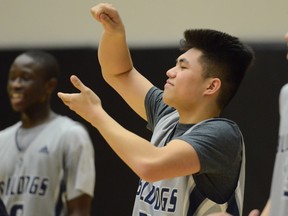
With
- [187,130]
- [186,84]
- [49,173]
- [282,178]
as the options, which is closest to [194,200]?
[187,130]

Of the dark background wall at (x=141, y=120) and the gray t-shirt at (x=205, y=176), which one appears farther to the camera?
the dark background wall at (x=141, y=120)

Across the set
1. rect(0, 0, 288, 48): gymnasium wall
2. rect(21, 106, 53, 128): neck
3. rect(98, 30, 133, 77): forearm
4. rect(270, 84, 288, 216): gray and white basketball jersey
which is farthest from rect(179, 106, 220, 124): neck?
rect(21, 106, 53, 128): neck

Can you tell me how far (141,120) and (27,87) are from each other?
23.5 inches

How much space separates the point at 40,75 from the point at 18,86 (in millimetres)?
126

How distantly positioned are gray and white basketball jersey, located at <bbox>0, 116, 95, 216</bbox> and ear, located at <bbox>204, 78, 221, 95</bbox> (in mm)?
1437

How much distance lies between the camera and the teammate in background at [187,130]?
2.30 metres

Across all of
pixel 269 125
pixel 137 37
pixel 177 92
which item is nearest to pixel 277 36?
pixel 269 125

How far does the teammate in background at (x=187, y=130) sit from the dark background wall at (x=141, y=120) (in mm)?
1286

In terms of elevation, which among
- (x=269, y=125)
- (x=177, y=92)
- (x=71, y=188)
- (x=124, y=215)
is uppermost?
(x=177, y=92)

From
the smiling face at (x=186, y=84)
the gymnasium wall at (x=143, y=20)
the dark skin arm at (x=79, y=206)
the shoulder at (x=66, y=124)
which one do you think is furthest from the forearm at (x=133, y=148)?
the gymnasium wall at (x=143, y=20)

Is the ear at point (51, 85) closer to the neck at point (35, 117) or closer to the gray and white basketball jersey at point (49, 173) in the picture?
the neck at point (35, 117)

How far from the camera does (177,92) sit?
251 cm

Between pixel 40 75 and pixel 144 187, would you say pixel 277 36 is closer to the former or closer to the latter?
pixel 40 75

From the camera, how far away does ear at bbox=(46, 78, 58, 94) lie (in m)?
4.28
